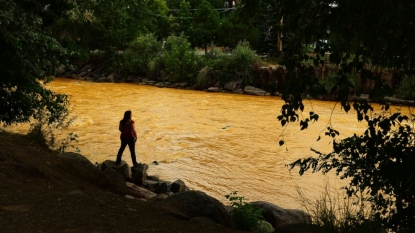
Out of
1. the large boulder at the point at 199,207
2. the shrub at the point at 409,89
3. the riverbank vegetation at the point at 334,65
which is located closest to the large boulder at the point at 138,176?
the riverbank vegetation at the point at 334,65

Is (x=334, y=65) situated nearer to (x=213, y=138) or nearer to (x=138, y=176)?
(x=138, y=176)

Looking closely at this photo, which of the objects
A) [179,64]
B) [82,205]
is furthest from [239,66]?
[82,205]

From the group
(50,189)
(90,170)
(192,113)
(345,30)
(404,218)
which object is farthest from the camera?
(192,113)

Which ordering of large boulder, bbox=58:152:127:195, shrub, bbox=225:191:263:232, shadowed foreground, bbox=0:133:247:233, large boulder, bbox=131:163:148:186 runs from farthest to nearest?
large boulder, bbox=131:163:148:186 → large boulder, bbox=58:152:127:195 → shrub, bbox=225:191:263:232 → shadowed foreground, bbox=0:133:247:233

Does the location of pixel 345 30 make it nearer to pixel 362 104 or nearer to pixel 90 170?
pixel 362 104

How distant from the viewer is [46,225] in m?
4.96

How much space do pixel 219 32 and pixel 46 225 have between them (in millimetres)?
38406

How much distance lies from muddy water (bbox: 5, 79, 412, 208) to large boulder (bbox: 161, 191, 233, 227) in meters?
1.40

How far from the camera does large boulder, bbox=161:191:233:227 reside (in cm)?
718

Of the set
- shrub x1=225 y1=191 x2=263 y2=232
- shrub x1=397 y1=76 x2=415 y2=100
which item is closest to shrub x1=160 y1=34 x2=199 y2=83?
shrub x1=225 y1=191 x2=263 y2=232

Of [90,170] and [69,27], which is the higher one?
[69,27]

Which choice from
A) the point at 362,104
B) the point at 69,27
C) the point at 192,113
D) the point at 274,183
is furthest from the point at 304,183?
the point at 69,27

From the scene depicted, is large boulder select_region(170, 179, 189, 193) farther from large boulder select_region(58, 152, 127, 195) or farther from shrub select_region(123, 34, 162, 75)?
shrub select_region(123, 34, 162, 75)

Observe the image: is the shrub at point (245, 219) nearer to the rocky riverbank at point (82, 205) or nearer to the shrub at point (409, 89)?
the rocky riverbank at point (82, 205)
